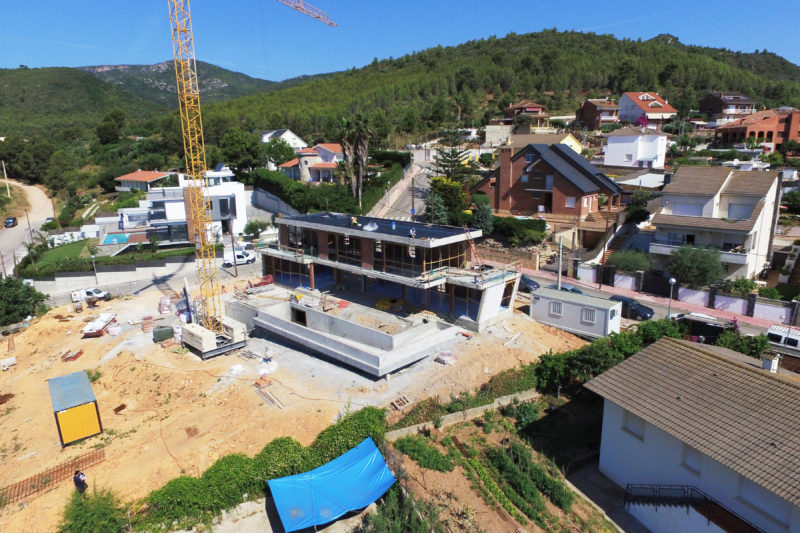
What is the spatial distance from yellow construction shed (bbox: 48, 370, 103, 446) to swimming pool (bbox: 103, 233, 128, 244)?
2958 cm

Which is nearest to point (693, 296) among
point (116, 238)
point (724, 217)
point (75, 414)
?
point (724, 217)

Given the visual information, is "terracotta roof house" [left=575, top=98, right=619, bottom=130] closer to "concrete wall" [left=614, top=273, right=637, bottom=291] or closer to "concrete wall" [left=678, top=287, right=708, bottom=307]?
"concrete wall" [left=614, top=273, right=637, bottom=291]

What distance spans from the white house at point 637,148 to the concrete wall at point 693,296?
32426mm

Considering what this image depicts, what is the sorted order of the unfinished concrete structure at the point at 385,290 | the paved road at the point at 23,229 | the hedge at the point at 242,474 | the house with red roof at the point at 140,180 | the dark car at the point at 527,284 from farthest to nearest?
the house with red roof at the point at 140,180
the paved road at the point at 23,229
the dark car at the point at 527,284
the unfinished concrete structure at the point at 385,290
the hedge at the point at 242,474

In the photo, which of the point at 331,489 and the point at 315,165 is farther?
the point at 315,165

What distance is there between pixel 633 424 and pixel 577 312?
12539mm

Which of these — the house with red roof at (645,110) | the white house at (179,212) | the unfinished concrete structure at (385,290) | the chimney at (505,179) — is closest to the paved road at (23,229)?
the white house at (179,212)

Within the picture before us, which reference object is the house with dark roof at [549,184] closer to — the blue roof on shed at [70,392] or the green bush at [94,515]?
the blue roof on shed at [70,392]

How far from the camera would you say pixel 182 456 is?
1864cm

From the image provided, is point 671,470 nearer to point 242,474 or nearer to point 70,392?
point 242,474

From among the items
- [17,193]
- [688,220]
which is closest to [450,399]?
[688,220]

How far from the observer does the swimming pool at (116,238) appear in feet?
157

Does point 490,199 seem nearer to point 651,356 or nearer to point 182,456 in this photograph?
point 651,356

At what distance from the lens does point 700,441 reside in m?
13.5
